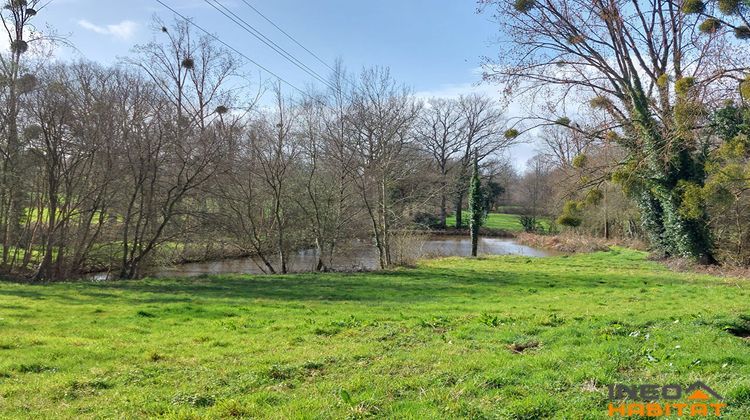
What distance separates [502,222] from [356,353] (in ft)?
184

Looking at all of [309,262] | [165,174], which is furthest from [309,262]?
[165,174]

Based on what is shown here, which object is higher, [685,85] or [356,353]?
[685,85]

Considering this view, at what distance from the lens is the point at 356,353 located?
5.87 m

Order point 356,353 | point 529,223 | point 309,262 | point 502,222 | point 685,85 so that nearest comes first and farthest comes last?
point 356,353 → point 685,85 → point 309,262 → point 529,223 → point 502,222

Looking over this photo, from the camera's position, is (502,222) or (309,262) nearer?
(309,262)

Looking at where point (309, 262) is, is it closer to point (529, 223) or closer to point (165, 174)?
point (165, 174)

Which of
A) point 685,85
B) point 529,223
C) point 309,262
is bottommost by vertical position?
point 309,262

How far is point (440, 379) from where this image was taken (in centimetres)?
462

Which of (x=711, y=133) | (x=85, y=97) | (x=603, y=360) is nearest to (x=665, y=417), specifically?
(x=603, y=360)

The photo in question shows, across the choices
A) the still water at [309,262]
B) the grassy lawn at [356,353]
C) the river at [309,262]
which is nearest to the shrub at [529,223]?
the river at [309,262]

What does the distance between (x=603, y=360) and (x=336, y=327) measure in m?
4.18

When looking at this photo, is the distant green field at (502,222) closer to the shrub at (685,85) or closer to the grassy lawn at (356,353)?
the shrub at (685,85)

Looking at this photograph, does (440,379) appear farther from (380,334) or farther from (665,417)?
(380,334)

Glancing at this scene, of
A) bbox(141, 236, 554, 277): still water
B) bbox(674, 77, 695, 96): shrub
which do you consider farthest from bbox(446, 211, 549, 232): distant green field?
bbox(674, 77, 695, 96): shrub
